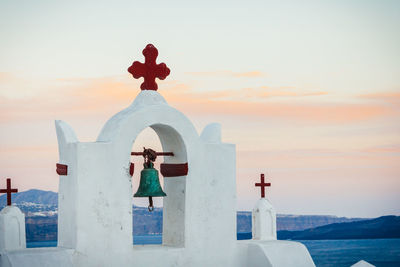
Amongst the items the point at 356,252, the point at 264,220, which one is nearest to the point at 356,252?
the point at 356,252

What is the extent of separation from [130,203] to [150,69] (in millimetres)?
2391

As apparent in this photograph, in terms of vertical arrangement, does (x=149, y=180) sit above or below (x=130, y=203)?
above

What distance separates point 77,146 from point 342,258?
139 feet

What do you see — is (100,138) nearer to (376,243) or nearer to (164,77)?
(164,77)

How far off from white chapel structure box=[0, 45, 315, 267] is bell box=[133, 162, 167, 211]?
35 cm

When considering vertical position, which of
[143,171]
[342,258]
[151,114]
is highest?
[151,114]

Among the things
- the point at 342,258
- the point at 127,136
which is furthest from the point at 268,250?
the point at 342,258

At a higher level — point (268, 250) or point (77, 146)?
point (77, 146)

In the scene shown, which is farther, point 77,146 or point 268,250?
point 268,250

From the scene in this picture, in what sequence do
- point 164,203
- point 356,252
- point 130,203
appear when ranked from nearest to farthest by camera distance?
point 130,203, point 164,203, point 356,252

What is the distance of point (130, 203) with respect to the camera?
13.1 metres

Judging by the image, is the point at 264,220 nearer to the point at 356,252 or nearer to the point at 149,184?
the point at 149,184

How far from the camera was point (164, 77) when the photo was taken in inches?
546

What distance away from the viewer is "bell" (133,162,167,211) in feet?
45.1
